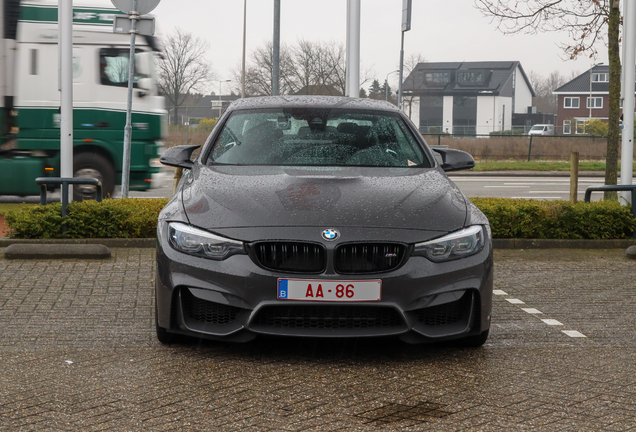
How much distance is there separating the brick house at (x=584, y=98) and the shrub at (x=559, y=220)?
7476cm

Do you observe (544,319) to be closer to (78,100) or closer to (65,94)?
(65,94)

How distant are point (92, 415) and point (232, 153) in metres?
2.46

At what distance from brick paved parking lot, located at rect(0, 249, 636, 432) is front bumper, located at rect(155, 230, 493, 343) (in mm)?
201

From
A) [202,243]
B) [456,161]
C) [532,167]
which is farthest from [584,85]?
[202,243]

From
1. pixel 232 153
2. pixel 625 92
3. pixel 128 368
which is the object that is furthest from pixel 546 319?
pixel 625 92

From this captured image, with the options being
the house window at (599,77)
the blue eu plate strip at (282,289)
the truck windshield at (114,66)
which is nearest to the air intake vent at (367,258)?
the blue eu plate strip at (282,289)

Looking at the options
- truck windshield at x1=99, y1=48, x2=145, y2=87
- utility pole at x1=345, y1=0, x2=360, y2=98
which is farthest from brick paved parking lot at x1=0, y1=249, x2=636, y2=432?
truck windshield at x1=99, y1=48, x2=145, y2=87

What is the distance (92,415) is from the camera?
370 centimetres

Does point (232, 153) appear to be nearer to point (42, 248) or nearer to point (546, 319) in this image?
point (546, 319)

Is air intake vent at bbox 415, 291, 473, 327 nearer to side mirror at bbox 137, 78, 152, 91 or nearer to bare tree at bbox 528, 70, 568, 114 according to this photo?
side mirror at bbox 137, 78, 152, 91

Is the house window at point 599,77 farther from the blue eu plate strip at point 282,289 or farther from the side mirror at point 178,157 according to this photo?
the blue eu plate strip at point 282,289

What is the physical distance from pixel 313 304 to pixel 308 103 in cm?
239

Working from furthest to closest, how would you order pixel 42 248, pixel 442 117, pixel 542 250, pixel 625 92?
1. pixel 442 117
2. pixel 625 92
3. pixel 542 250
4. pixel 42 248

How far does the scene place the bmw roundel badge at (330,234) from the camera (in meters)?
4.42
